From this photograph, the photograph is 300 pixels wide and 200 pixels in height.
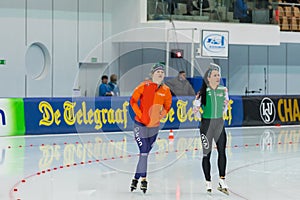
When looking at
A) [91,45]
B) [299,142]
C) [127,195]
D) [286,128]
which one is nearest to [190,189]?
[127,195]

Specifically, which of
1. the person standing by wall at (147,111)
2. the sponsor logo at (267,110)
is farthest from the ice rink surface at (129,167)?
the sponsor logo at (267,110)

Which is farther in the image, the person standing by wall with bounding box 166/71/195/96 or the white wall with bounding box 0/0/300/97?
the white wall with bounding box 0/0/300/97

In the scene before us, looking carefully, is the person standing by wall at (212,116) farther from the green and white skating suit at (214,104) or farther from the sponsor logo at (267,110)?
the sponsor logo at (267,110)

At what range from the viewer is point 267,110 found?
26.0m

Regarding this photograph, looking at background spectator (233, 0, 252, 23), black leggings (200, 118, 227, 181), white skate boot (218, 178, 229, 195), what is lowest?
white skate boot (218, 178, 229, 195)

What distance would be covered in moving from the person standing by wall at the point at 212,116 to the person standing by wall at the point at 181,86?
41.1 ft

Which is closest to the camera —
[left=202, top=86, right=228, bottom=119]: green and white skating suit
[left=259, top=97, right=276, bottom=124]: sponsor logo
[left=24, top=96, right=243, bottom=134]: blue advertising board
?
[left=202, top=86, right=228, bottom=119]: green and white skating suit

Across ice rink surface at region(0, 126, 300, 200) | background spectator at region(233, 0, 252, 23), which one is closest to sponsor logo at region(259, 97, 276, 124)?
ice rink surface at region(0, 126, 300, 200)

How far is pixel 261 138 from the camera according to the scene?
21.3 meters

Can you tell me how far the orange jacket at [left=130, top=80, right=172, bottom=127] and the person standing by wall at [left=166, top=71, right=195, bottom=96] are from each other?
12.6 meters

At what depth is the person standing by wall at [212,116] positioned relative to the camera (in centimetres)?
1127

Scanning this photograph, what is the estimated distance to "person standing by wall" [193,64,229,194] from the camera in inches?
444

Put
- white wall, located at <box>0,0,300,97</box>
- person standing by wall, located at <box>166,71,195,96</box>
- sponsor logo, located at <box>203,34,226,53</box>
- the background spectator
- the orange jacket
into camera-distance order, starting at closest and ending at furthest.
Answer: the orange jacket < person standing by wall, located at <box>166,71,195,96</box> < white wall, located at <box>0,0,300,97</box> < sponsor logo, located at <box>203,34,226,53</box> < the background spectator

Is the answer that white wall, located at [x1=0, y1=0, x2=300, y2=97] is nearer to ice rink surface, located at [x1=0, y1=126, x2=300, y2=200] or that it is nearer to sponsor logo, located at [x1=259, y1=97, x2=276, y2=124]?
sponsor logo, located at [x1=259, y1=97, x2=276, y2=124]
